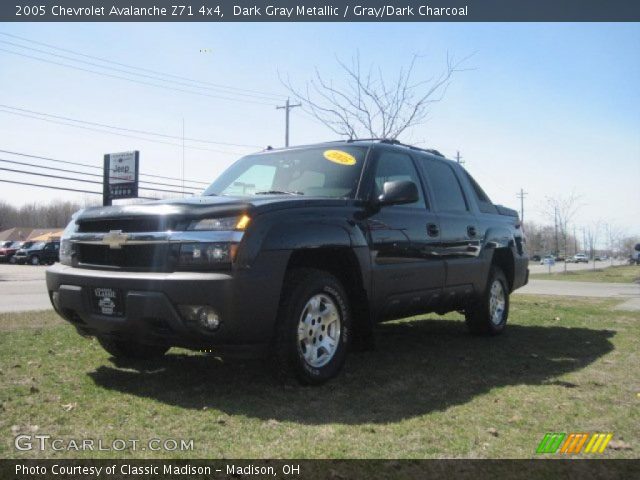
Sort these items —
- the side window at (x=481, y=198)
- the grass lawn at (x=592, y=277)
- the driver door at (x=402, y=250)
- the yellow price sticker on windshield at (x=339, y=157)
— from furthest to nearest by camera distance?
the grass lawn at (x=592, y=277) → the side window at (x=481, y=198) → the yellow price sticker on windshield at (x=339, y=157) → the driver door at (x=402, y=250)

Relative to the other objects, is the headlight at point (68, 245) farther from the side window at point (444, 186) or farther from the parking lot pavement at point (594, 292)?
the parking lot pavement at point (594, 292)

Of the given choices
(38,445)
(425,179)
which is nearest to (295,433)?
(38,445)

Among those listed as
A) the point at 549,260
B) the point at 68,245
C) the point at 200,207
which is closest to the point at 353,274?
the point at 200,207

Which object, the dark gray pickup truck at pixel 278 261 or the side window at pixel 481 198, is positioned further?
the side window at pixel 481 198

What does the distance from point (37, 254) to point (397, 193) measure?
43414 millimetres

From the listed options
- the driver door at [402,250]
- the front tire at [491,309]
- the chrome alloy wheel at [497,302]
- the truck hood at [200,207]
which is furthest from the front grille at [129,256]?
the chrome alloy wheel at [497,302]

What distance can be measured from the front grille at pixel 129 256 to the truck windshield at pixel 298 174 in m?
1.22

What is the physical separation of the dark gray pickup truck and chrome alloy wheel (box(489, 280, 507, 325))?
106 cm

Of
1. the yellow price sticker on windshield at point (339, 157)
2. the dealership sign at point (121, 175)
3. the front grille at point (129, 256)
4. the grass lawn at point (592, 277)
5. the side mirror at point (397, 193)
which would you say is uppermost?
the dealership sign at point (121, 175)

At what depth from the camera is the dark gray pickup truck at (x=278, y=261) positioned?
3.74 meters

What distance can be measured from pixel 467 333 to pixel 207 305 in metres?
4.45

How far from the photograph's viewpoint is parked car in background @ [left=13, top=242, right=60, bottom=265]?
4241 cm

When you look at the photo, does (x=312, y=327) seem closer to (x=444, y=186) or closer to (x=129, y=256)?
(x=129, y=256)

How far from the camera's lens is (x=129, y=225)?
13.4 feet
